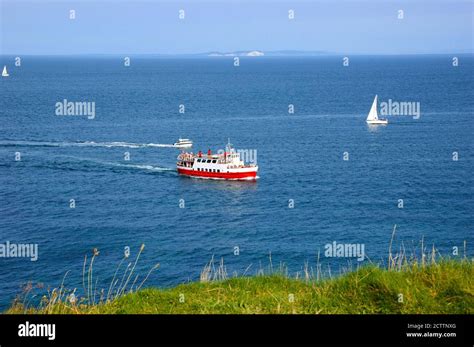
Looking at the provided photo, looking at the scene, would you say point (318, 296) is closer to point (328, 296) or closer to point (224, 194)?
point (328, 296)

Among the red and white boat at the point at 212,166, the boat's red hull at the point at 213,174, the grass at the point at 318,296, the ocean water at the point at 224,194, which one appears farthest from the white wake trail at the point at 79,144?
the grass at the point at 318,296

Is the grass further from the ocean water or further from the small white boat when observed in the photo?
the small white boat

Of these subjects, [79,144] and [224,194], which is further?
[79,144]

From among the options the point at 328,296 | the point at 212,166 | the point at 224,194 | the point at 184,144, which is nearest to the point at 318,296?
the point at 328,296

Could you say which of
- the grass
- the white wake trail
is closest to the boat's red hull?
the white wake trail

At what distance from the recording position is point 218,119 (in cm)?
15100

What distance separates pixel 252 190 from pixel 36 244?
106 ft

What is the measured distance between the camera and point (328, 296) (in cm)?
1095

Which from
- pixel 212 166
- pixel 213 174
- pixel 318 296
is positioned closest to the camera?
pixel 318 296

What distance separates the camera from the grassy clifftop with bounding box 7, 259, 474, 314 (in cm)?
1025
